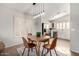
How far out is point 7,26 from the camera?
181 cm

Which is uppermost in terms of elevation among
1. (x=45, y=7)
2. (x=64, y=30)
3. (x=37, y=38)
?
(x=45, y=7)

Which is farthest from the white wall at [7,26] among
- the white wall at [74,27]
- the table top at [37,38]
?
the white wall at [74,27]

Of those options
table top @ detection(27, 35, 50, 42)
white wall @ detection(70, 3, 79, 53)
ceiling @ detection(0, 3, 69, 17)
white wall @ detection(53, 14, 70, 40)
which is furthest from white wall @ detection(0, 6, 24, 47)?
white wall @ detection(70, 3, 79, 53)

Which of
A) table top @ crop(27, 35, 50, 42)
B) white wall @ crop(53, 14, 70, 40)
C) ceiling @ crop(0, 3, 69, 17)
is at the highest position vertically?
ceiling @ crop(0, 3, 69, 17)

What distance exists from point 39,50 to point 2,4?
1105 mm

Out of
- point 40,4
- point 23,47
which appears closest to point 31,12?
point 40,4

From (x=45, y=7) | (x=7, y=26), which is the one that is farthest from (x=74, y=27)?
(x=7, y=26)

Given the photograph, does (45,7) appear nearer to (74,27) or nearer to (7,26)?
(74,27)

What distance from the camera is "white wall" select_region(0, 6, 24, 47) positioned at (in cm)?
178

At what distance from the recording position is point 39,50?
1.85m

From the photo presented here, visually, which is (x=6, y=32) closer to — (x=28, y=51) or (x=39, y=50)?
(x=28, y=51)

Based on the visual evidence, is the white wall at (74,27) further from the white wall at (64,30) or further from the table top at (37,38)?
the table top at (37,38)

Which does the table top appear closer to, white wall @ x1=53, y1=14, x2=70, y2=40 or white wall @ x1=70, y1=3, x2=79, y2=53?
white wall @ x1=53, y1=14, x2=70, y2=40

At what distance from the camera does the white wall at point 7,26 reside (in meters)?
1.78
